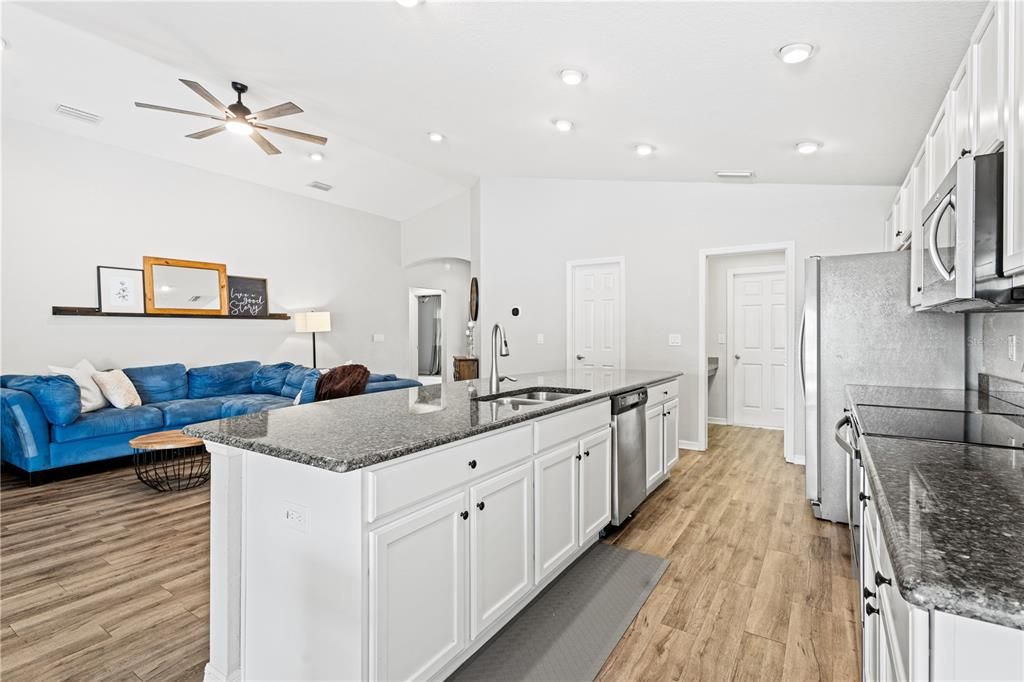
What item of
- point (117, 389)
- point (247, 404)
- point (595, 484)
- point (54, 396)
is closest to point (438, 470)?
point (595, 484)

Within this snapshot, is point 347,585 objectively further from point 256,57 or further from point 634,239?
point 634,239

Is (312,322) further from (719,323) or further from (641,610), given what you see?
(641,610)

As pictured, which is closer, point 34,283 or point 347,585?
point 347,585

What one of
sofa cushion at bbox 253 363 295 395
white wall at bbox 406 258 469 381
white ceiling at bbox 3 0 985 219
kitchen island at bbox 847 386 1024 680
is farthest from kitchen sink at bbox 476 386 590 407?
white wall at bbox 406 258 469 381

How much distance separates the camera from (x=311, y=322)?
6.63m

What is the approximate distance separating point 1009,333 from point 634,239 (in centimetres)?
346

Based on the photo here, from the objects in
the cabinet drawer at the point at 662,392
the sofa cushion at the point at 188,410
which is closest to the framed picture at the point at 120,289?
the sofa cushion at the point at 188,410

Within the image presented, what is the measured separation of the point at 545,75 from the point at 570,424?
6.57 feet

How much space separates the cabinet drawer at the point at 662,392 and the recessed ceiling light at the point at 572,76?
1990 mm

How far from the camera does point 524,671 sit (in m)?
1.80

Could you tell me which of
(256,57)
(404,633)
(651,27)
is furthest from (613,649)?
(256,57)

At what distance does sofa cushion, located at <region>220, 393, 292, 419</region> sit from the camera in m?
4.86

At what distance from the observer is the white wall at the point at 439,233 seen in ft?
24.7

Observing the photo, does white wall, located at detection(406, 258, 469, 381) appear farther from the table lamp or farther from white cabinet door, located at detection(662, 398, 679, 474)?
white cabinet door, located at detection(662, 398, 679, 474)
